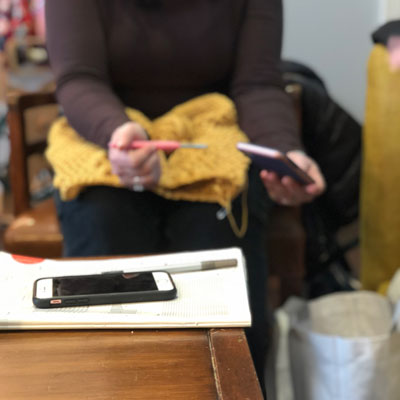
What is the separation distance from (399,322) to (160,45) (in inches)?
22.9

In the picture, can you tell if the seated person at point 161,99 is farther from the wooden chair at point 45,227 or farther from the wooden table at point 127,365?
the wooden table at point 127,365

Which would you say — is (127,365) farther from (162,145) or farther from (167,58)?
(167,58)

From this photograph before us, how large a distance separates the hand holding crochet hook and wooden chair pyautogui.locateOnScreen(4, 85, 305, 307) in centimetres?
32

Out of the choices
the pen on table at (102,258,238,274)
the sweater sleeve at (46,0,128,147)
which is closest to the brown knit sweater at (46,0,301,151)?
the sweater sleeve at (46,0,128,147)

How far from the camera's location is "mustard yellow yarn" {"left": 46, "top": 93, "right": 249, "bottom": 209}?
923mm

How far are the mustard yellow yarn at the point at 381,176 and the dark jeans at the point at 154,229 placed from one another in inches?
15.4

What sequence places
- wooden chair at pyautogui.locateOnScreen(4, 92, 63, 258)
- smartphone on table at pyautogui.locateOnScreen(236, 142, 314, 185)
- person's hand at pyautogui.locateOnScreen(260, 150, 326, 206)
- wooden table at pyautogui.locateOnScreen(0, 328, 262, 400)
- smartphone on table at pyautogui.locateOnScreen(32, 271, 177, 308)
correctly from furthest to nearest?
1. wooden chair at pyautogui.locateOnScreen(4, 92, 63, 258)
2. person's hand at pyautogui.locateOnScreen(260, 150, 326, 206)
3. smartphone on table at pyautogui.locateOnScreen(236, 142, 314, 185)
4. smartphone on table at pyautogui.locateOnScreen(32, 271, 177, 308)
5. wooden table at pyautogui.locateOnScreen(0, 328, 262, 400)

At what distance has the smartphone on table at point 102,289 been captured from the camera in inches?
22.4

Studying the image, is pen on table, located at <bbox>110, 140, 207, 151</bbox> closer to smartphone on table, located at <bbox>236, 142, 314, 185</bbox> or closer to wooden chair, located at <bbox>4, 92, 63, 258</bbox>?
smartphone on table, located at <bbox>236, 142, 314, 185</bbox>

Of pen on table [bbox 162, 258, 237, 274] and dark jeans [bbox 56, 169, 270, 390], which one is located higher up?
pen on table [bbox 162, 258, 237, 274]

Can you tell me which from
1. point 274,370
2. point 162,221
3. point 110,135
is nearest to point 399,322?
point 274,370

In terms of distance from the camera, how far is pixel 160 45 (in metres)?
1.03

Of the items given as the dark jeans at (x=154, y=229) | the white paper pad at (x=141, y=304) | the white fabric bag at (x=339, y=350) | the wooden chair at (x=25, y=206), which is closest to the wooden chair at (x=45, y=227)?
the wooden chair at (x=25, y=206)

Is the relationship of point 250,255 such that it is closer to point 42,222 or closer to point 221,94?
point 221,94
